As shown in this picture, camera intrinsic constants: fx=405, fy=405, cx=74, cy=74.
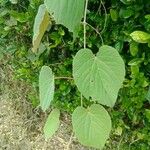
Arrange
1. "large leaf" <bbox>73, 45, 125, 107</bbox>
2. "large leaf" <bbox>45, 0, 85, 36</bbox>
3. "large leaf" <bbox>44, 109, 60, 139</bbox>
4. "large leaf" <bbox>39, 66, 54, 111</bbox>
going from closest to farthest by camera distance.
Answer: "large leaf" <bbox>45, 0, 85, 36</bbox> → "large leaf" <bbox>73, 45, 125, 107</bbox> → "large leaf" <bbox>39, 66, 54, 111</bbox> → "large leaf" <bbox>44, 109, 60, 139</bbox>

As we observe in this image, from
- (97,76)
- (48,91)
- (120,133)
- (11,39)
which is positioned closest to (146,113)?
(120,133)

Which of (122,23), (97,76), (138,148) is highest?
(97,76)

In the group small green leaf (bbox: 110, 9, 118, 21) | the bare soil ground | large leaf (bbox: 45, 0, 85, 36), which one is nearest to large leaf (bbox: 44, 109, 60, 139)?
small green leaf (bbox: 110, 9, 118, 21)

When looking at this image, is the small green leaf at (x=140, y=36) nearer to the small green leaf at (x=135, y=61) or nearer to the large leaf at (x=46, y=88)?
the small green leaf at (x=135, y=61)

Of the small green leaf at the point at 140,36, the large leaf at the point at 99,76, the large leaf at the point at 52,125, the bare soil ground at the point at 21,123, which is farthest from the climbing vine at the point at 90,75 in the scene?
the bare soil ground at the point at 21,123

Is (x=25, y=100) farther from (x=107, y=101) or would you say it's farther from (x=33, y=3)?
(x=107, y=101)

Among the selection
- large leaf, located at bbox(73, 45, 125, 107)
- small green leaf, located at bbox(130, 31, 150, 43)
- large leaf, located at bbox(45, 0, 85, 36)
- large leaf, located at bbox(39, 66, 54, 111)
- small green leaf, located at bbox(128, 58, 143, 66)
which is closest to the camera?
large leaf, located at bbox(45, 0, 85, 36)

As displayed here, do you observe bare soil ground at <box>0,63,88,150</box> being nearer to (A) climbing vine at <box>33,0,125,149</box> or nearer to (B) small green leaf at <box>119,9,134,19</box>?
(B) small green leaf at <box>119,9,134,19</box>
